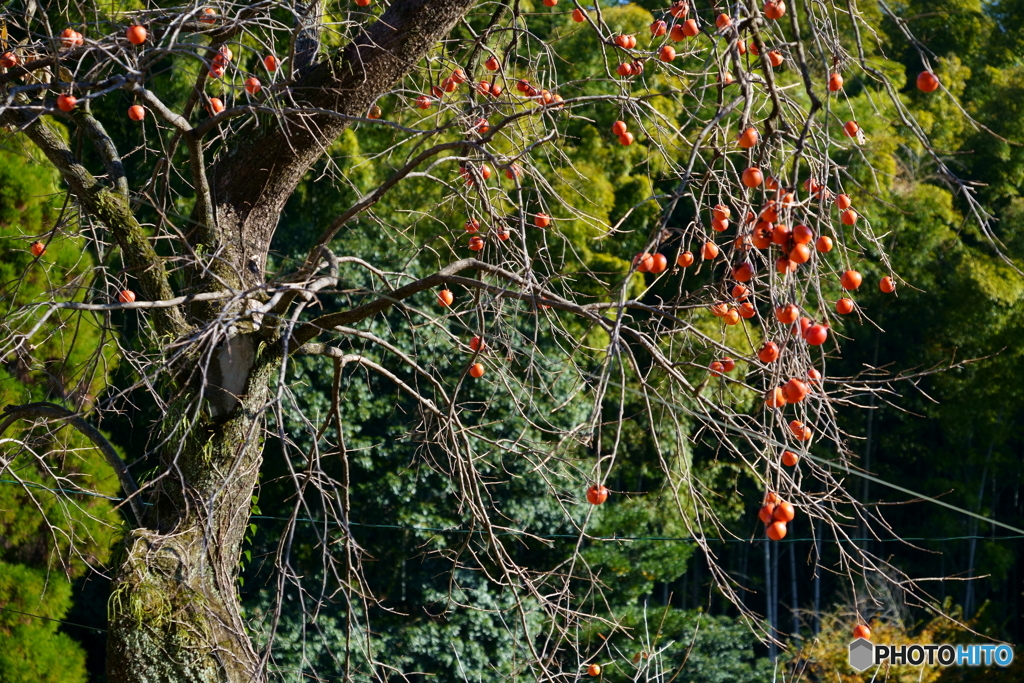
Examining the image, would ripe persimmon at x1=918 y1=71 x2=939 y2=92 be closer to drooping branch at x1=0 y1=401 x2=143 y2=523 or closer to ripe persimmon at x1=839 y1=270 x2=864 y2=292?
ripe persimmon at x1=839 y1=270 x2=864 y2=292

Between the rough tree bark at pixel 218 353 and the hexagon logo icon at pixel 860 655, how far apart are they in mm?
4739

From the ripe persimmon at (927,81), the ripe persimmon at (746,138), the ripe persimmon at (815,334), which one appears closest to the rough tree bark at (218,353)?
the ripe persimmon at (746,138)

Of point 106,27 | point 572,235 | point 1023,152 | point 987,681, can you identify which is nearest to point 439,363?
point 572,235

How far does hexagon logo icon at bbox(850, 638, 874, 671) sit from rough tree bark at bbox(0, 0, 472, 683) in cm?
474

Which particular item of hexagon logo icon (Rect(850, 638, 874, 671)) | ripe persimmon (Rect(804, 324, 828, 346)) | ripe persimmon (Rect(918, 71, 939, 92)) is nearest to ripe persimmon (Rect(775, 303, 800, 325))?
ripe persimmon (Rect(804, 324, 828, 346))

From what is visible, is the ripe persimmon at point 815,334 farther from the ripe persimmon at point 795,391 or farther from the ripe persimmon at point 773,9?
the ripe persimmon at point 773,9

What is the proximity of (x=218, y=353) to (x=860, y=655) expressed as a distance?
5151 mm

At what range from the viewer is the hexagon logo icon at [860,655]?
580cm

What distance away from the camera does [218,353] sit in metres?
2.23

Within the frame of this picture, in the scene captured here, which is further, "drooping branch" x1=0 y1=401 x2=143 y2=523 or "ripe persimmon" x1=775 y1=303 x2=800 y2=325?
"drooping branch" x1=0 y1=401 x2=143 y2=523

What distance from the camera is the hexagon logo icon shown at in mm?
5805

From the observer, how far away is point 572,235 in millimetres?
5781

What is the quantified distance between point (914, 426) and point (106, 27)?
7387mm

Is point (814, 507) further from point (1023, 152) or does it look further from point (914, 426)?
point (914, 426)
